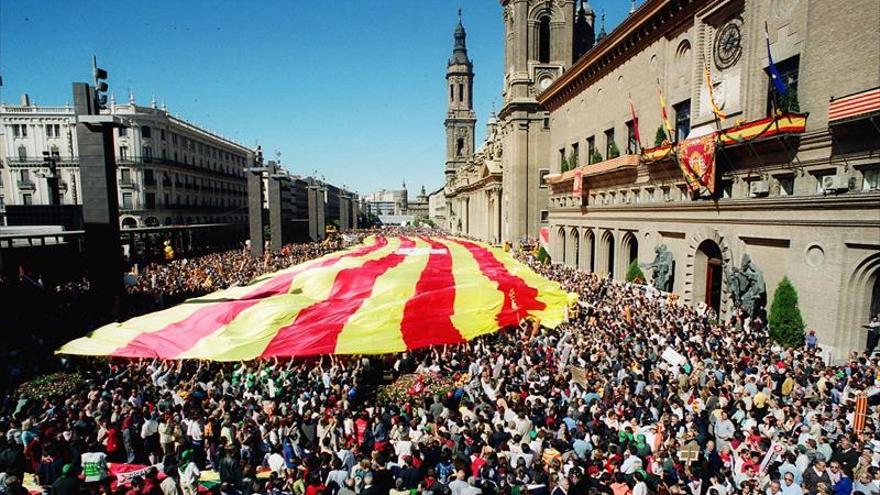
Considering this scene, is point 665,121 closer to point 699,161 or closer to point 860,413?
point 699,161

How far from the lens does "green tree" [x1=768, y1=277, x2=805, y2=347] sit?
50.6ft

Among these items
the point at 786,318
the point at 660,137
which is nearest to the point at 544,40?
the point at 660,137

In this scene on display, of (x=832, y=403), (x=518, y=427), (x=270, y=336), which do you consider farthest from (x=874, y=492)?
(x=270, y=336)

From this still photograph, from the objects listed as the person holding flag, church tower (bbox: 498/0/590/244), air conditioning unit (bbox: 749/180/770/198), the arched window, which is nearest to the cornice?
the person holding flag

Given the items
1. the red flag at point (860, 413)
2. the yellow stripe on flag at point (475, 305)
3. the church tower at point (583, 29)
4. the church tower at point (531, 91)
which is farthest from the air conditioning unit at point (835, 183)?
the church tower at point (583, 29)

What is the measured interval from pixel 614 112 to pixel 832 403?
80.9 ft

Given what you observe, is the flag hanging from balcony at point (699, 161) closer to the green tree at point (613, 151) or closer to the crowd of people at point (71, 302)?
the green tree at point (613, 151)

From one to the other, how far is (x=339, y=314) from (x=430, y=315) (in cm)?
250

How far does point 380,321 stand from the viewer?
481 inches

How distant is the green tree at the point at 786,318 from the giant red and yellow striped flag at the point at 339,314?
6.94 m

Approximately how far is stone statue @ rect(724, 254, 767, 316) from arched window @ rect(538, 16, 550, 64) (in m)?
37.8

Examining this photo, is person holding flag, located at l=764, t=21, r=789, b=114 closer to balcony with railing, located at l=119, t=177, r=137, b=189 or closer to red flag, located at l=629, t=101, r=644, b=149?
red flag, located at l=629, t=101, r=644, b=149

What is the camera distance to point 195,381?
1088cm

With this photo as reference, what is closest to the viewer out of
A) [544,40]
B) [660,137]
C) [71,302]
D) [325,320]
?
[325,320]
